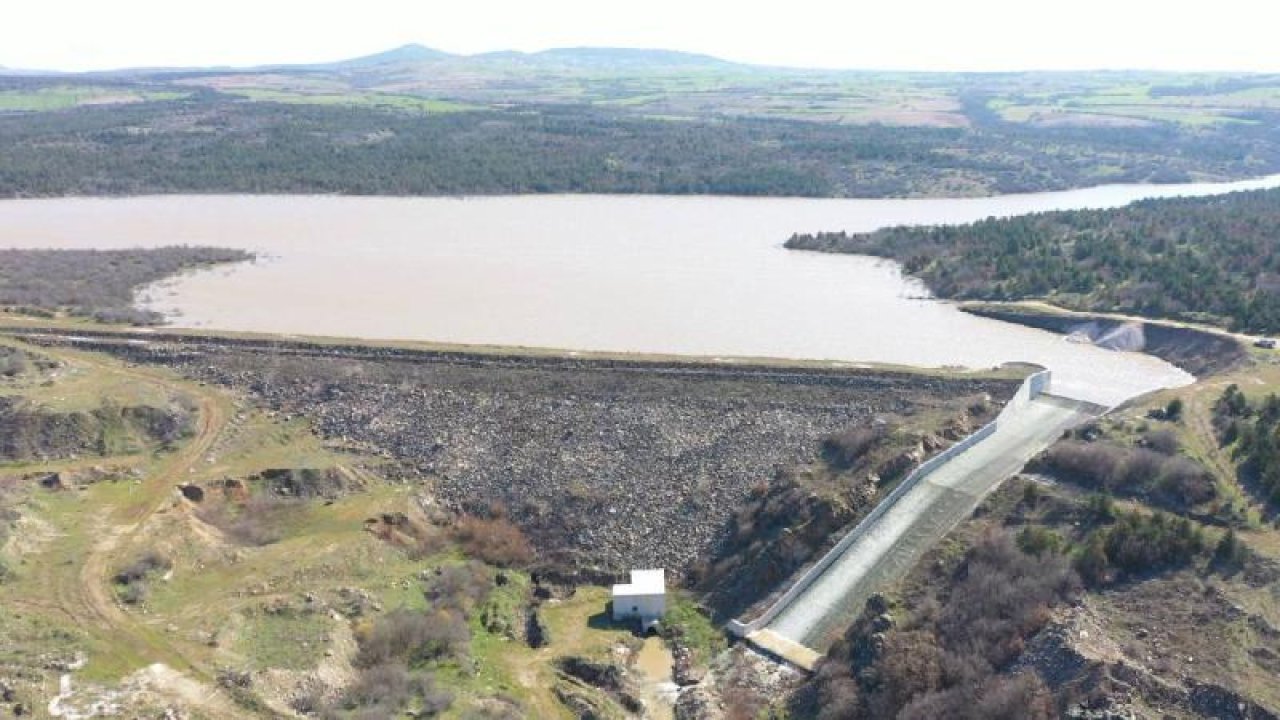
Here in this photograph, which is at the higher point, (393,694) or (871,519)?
(871,519)

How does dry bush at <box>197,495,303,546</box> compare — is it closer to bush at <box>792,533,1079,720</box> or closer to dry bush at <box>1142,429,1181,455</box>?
bush at <box>792,533,1079,720</box>

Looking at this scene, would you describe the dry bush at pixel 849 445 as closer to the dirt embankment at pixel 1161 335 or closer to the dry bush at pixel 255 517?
the dirt embankment at pixel 1161 335

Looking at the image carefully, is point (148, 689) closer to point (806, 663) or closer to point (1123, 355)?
point (806, 663)

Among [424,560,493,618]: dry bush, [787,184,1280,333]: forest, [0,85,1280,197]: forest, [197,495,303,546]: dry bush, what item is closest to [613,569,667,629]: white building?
[424,560,493,618]: dry bush

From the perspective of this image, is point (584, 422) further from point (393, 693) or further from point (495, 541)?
A: point (393, 693)

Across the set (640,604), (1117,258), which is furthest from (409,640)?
(1117,258)

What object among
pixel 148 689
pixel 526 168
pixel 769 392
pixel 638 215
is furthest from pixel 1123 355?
pixel 526 168

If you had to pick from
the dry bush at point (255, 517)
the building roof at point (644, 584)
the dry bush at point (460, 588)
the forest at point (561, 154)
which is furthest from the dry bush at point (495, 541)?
the forest at point (561, 154)
